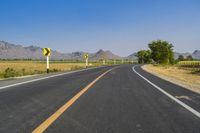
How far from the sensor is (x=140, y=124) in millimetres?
6020

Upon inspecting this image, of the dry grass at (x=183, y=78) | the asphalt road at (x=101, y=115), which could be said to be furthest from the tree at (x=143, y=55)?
the asphalt road at (x=101, y=115)

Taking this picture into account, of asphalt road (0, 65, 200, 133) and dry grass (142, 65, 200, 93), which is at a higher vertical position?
asphalt road (0, 65, 200, 133)

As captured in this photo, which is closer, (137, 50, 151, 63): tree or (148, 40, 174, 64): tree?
(148, 40, 174, 64): tree

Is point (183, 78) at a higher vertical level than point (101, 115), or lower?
lower

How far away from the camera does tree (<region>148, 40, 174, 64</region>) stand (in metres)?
94.6

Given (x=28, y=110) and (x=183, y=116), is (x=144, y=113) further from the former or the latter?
(x=28, y=110)

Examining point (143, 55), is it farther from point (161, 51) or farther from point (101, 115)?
point (101, 115)

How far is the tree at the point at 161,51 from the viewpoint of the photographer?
310 feet

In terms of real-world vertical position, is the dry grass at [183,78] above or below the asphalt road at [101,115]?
below

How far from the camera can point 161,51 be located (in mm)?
95625

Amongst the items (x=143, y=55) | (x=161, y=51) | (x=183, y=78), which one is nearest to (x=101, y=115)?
(x=183, y=78)

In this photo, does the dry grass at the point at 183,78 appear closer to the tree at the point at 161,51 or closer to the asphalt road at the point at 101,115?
the asphalt road at the point at 101,115

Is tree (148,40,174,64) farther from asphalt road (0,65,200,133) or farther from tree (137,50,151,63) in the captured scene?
asphalt road (0,65,200,133)

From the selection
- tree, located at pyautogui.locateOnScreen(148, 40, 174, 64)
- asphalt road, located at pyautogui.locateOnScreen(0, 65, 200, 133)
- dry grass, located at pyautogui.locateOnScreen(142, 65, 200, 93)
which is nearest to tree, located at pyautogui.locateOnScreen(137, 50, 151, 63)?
tree, located at pyautogui.locateOnScreen(148, 40, 174, 64)
